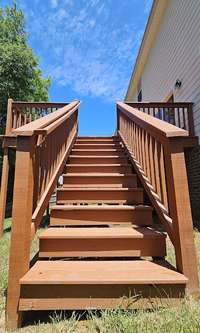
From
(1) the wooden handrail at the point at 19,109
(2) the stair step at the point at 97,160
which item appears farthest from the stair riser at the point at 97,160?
(1) the wooden handrail at the point at 19,109

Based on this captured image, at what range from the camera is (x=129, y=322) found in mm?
1419

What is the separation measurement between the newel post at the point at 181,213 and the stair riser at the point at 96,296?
128mm

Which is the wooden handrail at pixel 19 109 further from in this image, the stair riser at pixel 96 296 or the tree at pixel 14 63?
the tree at pixel 14 63

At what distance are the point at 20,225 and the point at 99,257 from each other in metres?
0.84

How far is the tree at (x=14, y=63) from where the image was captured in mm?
11312

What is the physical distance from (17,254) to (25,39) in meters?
14.4

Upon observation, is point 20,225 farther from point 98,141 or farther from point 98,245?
point 98,141

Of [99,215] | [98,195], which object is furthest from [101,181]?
[99,215]

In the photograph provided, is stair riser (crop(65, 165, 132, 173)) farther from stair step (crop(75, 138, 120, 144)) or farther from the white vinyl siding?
the white vinyl siding

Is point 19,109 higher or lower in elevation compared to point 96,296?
higher

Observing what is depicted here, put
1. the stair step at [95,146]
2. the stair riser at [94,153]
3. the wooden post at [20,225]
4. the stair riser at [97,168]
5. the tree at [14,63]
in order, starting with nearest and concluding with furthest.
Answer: the wooden post at [20,225] < the stair riser at [97,168] < the stair riser at [94,153] < the stair step at [95,146] < the tree at [14,63]

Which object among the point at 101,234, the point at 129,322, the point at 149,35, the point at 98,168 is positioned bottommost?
the point at 129,322

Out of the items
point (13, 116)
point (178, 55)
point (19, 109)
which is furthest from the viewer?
point (178, 55)

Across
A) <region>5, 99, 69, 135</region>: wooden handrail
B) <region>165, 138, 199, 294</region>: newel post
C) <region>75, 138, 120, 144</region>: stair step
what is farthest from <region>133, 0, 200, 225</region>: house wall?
<region>165, 138, 199, 294</region>: newel post
